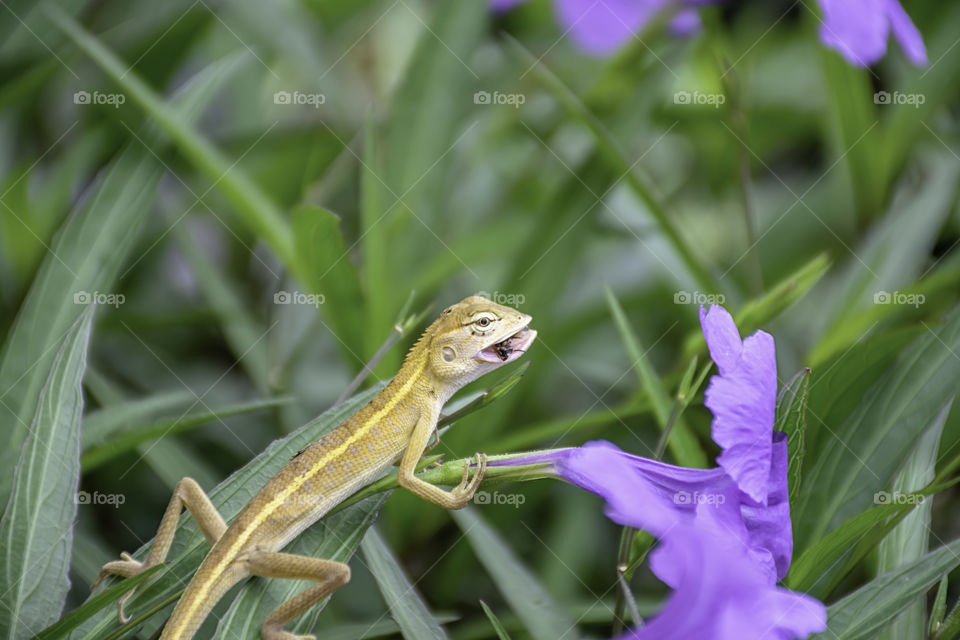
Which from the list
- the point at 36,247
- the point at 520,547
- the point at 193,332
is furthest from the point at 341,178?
the point at 520,547

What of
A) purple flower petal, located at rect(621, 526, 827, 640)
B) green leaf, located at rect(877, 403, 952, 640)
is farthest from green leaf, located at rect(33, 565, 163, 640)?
green leaf, located at rect(877, 403, 952, 640)

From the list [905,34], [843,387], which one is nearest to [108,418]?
[843,387]

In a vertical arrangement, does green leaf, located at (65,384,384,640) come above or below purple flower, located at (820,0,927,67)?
below

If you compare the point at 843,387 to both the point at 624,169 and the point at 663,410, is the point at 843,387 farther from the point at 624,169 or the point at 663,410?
the point at 624,169

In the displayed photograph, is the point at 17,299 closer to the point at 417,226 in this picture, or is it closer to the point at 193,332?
the point at 193,332

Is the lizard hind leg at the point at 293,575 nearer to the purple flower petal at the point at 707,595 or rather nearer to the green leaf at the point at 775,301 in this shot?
the purple flower petal at the point at 707,595

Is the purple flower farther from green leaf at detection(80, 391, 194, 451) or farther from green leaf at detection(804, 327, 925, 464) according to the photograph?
green leaf at detection(80, 391, 194, 451)
